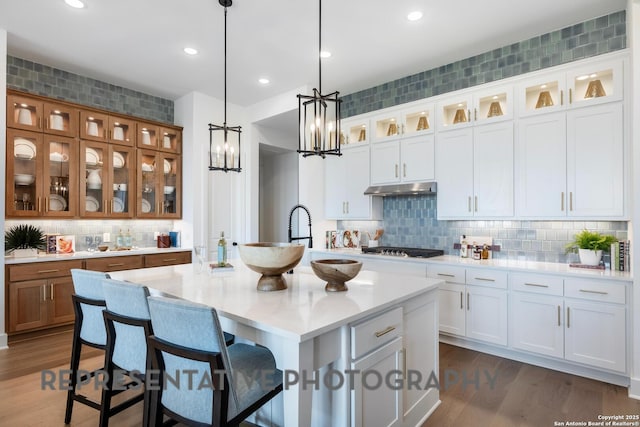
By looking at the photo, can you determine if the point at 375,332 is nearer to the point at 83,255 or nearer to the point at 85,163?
the point at 83,255

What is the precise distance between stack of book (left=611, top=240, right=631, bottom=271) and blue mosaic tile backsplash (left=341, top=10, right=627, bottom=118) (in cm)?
173

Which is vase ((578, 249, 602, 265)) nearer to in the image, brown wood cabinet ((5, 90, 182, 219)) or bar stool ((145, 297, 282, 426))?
bar stool ((145, 297, 282, 426))

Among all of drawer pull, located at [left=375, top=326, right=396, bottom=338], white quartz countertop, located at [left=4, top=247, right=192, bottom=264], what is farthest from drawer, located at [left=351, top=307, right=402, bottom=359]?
white quartz countertop, located at [left=4, top=247, right=192, bottom=264]

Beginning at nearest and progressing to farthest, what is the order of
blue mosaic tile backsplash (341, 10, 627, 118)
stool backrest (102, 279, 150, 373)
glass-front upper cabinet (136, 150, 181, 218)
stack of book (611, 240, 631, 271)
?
stool backrest (102, 279, 150, 373)
stack of book (611, 240, 631, 271)
blue mosaic tile backsplash (341, 10, 627, 118)
glass-front upper cabinet (136, 150, 181, 218)

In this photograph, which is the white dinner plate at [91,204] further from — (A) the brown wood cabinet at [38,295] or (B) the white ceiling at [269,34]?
(B) the white ceiling at [269,34]

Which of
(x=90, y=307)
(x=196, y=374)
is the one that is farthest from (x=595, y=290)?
(x=90, y=307)

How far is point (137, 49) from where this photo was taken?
372 cm

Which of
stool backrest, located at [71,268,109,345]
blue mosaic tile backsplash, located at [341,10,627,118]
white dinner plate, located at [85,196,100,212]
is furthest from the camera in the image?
white dinner plate, located at [85,196,100,212]

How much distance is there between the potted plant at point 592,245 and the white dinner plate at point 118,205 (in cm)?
518

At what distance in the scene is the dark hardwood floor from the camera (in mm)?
2182

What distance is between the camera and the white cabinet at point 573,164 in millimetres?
2830

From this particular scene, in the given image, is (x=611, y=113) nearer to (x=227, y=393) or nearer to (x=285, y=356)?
(x=285, y=356)

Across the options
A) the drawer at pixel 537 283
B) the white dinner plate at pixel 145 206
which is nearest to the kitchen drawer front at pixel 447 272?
the drawer at pixel 537 283

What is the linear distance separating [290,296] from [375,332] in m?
0.47
